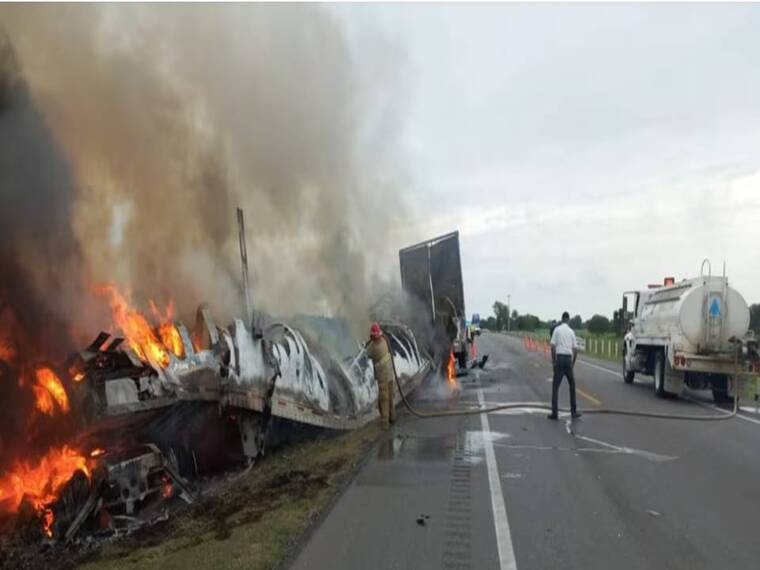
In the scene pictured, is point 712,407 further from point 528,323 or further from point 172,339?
point 528,323

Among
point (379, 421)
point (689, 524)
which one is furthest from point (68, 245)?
point (689, 524)

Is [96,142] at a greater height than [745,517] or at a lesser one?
greater

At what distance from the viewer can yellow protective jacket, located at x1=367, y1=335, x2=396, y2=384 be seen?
30.4 feet

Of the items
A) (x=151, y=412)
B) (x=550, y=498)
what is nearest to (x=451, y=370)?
(x=550, y=498)

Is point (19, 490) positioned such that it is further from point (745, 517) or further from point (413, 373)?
point (413, 373)

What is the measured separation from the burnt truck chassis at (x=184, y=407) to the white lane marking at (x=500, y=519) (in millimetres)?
2169

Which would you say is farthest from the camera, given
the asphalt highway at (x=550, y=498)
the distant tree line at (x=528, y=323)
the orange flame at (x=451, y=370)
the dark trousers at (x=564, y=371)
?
the distant tree line at (x=528, y=323)

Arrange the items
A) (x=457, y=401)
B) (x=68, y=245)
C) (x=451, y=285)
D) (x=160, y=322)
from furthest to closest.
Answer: (x=451, y=285)
(x=457, y=401)
(x=160, y=322)
(x=68, y=245)

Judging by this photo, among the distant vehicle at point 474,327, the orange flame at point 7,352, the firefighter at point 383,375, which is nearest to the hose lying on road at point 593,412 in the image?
the firefighter at point 383,375

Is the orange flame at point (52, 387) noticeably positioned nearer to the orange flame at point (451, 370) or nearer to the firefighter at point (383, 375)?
the firefighter at point (383, 375)

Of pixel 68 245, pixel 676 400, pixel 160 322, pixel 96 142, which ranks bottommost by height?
pixel 676 400

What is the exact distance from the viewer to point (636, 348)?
1491 centimetres

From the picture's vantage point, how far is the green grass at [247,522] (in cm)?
429

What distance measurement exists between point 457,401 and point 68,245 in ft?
24.2
